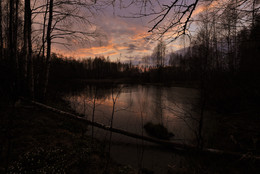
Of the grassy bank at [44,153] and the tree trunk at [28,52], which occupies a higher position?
the tree trunk at [28,52]

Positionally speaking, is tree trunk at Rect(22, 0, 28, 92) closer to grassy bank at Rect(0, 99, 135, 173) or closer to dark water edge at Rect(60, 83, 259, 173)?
grassy bank at Rect(0, 99, 135, 173)

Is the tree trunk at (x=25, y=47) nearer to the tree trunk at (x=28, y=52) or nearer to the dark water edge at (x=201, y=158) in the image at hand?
the tree trunk at (x=28, y=52)

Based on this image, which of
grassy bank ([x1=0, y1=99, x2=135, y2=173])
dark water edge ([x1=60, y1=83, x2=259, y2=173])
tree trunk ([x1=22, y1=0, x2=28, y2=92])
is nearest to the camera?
grassy bank ([x1=0, y1=99, x2=135, y2=173])

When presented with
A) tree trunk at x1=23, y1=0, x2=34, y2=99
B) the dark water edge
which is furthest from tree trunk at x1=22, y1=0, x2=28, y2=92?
the dark water edge

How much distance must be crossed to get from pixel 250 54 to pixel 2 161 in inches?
568

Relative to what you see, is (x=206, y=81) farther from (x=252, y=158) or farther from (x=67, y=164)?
(x=67, y=164)

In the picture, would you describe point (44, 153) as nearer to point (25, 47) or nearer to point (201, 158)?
point (201, 158)

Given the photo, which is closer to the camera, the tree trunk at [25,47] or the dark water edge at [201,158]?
the dark water edge at [201,158]

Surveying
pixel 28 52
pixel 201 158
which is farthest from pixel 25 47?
pixel 201 158

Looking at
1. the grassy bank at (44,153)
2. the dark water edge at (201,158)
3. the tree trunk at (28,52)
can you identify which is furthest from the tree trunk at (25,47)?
the dark water edge at (201,158)

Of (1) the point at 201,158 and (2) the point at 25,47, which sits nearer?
(1) the point at 201,158

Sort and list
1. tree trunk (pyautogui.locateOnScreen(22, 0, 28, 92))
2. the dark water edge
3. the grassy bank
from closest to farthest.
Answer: the grassy bank, the dark water edge, tree trunk (pyautogui.locateOnScreen(22, 0, 28, 92))

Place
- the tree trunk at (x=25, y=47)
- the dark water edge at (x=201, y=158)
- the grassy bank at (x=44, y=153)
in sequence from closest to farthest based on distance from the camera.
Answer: the grassy bank at (x=44, y=153), the dark water edge at (x=201, y=158), the tree trunk at (x=25, y=47)

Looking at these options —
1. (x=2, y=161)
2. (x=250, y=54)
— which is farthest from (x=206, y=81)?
(x=250, y=54)
